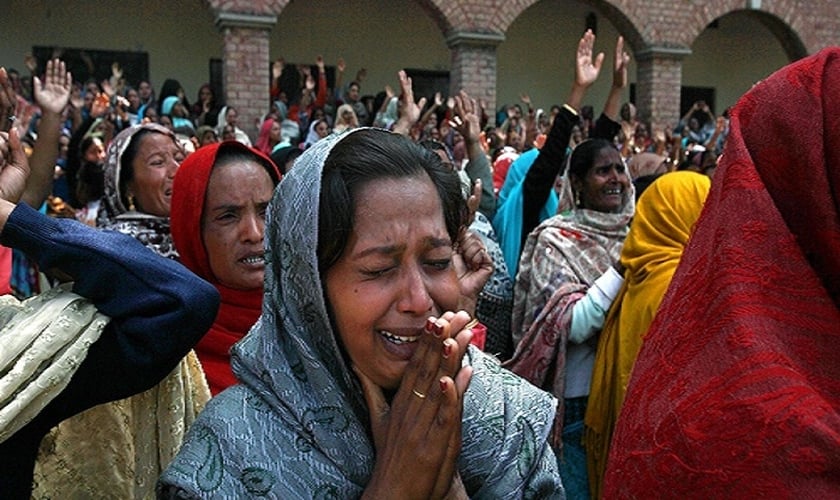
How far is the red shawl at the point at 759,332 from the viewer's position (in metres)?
0.89

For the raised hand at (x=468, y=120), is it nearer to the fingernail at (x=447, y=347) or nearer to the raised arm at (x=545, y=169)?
the raised arm at (x=545, y=169)

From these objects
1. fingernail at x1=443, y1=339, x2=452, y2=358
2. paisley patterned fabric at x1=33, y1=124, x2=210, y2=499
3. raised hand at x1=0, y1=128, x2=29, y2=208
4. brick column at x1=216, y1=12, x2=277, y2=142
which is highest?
brick column at x1=216, y1=12, x2=277, y2=142

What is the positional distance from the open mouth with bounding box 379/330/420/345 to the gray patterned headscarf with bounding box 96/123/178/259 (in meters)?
1.47

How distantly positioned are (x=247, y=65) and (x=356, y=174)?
31.8 feet

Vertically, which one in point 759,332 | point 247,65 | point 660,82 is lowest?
point 759,332

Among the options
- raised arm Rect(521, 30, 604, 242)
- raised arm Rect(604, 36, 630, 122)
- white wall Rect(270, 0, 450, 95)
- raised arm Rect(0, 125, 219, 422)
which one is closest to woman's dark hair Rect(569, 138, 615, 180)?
raised arm Rect(521, 30, 604, 242)

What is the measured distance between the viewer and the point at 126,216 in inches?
A: 104

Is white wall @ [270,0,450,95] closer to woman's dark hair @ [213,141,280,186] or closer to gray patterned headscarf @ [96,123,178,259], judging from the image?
gray patterned headscarf @ [96,123,178,259]

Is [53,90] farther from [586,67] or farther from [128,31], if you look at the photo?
[128,31]

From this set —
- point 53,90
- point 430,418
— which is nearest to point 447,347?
point 430,418

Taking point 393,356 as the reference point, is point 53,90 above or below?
above

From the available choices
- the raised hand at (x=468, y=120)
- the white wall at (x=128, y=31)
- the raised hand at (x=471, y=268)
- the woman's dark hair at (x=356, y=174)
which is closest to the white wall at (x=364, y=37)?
the white wall at (x=128, y=31)

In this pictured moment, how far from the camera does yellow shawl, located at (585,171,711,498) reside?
2514 mm

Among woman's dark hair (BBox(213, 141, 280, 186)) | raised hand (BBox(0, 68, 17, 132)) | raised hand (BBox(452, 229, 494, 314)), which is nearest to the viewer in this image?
woman's dark hair (BBox(213, 141, 280, 186))
